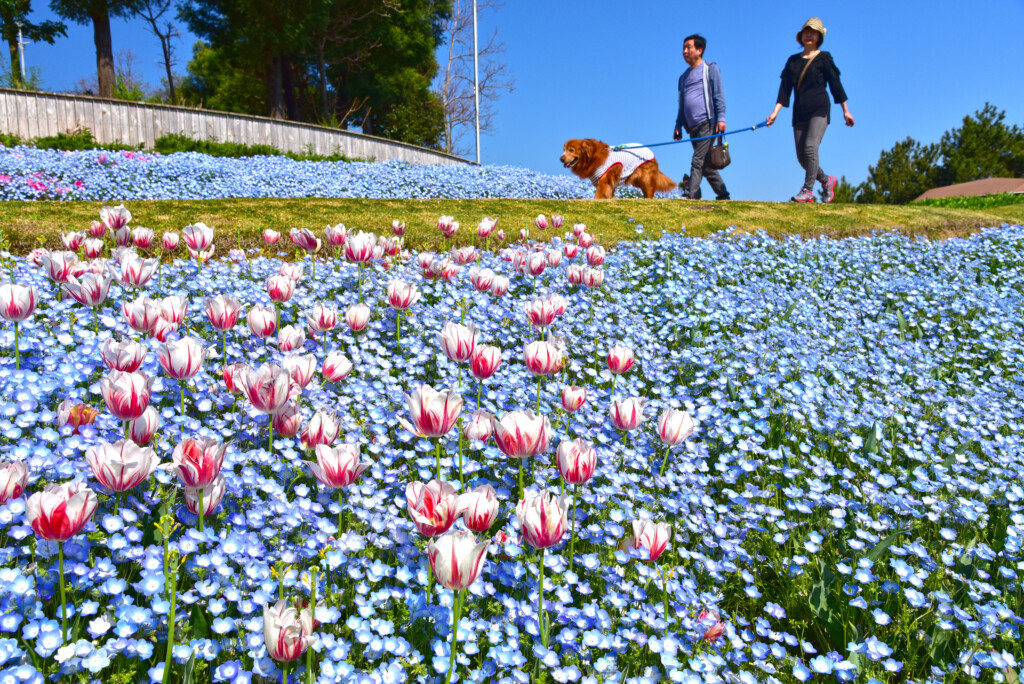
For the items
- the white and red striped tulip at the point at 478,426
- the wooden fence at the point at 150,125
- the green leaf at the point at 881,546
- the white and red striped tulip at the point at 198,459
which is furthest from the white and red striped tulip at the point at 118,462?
the wooden fence at the point at 150,125

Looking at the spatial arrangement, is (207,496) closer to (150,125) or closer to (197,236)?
(197,236)

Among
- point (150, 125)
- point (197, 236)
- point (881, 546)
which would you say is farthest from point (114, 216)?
point (150, 125)

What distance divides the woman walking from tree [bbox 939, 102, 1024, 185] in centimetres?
4614

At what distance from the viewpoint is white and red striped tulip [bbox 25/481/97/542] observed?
1.73 meters

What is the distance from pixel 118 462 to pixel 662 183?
14.6 metres

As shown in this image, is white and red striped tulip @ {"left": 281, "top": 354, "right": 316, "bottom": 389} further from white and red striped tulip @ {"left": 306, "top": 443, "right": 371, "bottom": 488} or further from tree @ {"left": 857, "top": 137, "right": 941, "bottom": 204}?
tree @ {"left": 857, "top": 137, "right": 941, "bottom": 204}

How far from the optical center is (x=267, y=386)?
2355 millimetres

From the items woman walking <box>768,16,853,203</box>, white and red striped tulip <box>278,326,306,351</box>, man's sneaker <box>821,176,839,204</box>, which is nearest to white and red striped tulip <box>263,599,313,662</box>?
white and red striped tulip <box>278,326,306,351</box>

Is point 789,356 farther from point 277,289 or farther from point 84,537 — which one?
point 84,537

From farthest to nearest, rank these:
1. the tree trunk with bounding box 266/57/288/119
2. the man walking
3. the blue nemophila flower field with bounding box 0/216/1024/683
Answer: the tree trunk with bounding box 266/57/288/119, the man walking, the blue nemophila flower field with bounding box 0/216/1024/683

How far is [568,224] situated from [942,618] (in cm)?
774

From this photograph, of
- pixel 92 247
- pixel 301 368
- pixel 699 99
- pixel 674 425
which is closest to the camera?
pixel 301 368

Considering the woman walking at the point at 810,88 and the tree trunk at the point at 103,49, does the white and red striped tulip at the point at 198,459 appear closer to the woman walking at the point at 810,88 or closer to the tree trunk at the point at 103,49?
the woman walking at the point at 810,88

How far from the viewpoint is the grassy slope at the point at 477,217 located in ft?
25.6
